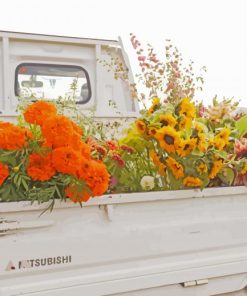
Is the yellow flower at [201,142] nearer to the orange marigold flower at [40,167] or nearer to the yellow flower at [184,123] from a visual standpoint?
the yellow flower at [184,123]

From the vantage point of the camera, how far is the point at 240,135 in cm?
325

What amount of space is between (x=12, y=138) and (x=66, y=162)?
10.3 inches

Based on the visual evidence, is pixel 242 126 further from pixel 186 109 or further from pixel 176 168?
pixel 176 168

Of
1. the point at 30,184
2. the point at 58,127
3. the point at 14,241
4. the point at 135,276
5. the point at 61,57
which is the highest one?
the point at 61,57

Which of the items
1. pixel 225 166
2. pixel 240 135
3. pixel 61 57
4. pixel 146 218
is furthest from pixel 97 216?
pixel 61 57

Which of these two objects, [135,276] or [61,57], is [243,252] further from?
[61,57]

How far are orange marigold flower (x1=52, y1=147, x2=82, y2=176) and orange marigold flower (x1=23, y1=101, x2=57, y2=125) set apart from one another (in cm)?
18

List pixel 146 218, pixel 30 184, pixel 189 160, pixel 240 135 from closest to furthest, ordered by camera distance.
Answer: pixel 30 184 < pixel 146 218 < pixel 189 160 < pixel 240 135

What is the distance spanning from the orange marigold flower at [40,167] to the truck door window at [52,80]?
220 cm

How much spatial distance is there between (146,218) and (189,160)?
40 cm

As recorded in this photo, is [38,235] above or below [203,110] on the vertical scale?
below

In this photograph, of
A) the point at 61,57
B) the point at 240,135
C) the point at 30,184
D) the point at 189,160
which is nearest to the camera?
the point at 30,184

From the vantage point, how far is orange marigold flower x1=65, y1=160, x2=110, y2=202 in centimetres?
241

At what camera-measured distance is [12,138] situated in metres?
2.44
